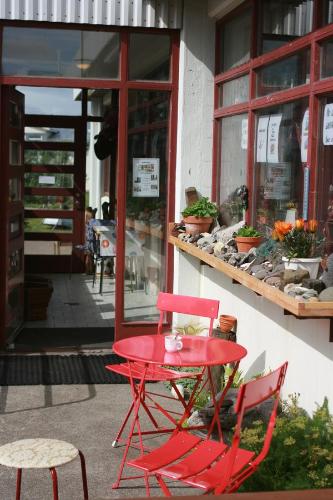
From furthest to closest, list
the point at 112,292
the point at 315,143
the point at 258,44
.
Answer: the point at 112,292, the point at 258,44, the point at 315,143

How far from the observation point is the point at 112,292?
11703 millimetres

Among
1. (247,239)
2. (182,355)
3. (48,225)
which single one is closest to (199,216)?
(247,239)

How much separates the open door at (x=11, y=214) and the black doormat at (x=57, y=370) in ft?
1.53

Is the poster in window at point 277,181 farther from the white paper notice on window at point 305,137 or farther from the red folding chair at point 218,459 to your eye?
the red folding chair at point 218,459

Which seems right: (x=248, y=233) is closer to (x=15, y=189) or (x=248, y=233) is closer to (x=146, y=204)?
(x=146, y=204)

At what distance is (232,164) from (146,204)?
105 cm

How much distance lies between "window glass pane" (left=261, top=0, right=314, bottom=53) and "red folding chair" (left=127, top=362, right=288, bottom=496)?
8.72 feet

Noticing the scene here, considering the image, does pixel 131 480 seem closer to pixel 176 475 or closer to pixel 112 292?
pixel 176 475

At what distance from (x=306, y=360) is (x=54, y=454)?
75.8 inches

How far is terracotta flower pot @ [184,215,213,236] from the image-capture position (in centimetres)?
735

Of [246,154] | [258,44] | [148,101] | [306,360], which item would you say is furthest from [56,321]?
[306,360]

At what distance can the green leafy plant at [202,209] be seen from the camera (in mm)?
7355

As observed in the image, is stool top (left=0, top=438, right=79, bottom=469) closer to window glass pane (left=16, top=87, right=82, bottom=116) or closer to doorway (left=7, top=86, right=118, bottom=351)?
doorway (left=7, top=86, right=118, bottom=351)

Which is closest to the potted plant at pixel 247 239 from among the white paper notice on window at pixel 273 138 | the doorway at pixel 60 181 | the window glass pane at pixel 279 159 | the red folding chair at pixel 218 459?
the window glass pane at pixel 279 159
